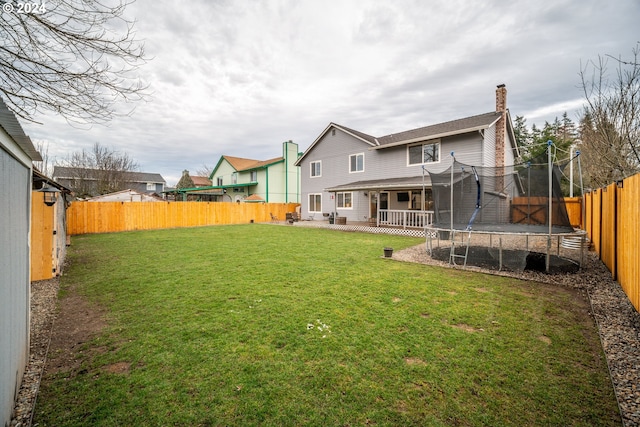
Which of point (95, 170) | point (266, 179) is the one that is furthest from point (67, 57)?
point (95, 170)

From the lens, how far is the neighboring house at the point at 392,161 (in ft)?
46.3

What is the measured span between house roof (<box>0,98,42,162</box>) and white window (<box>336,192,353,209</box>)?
17672 mm

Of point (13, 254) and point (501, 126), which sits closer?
point (13, 254)

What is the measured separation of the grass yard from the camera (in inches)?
83.2

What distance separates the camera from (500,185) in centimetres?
905

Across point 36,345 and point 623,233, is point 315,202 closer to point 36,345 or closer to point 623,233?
point 623,233

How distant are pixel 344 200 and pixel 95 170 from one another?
25453 mm

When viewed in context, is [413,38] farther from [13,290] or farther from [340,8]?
[13,290]

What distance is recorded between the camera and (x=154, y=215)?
57.7 feet

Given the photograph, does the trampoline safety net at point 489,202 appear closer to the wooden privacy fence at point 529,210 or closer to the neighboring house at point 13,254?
the wooden privacy fence at point 529,210

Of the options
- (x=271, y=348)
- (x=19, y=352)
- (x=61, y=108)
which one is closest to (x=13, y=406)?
(x=19, y=352)

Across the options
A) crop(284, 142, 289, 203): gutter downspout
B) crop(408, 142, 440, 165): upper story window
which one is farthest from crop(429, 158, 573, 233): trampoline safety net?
crop(284, 142, 289, 203): gutter downspout

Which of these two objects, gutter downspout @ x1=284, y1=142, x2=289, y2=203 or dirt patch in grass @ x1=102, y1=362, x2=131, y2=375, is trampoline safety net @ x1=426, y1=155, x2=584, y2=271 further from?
gutter downspout @ x1=284, y1=142, x2=289, y2=203

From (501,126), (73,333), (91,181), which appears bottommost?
(73,333)
